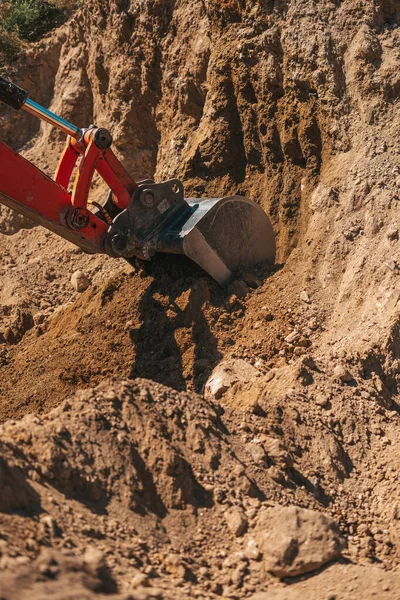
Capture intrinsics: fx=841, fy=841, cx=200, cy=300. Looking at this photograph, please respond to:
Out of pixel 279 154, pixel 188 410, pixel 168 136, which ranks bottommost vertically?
pixel 188 410

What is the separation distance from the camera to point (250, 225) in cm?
904

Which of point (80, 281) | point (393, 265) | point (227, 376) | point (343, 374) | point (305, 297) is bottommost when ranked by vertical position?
point (343, 374)

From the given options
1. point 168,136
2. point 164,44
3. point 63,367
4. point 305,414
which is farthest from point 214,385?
point 164,44

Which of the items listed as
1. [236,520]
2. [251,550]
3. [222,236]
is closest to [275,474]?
[236,520]

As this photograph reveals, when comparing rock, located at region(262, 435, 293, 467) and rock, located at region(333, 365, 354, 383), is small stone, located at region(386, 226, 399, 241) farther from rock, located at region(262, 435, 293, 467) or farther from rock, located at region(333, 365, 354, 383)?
rock, located at region(262, 435, 293, 467)

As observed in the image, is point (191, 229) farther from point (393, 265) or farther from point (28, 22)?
→ point (28, 22)

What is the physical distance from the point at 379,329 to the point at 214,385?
1546 millimetres

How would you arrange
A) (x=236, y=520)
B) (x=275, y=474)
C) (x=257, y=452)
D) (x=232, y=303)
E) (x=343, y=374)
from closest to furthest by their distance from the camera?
(x=236, y=520) → (x=275, y=474) → (x=257, y=452) → (x=343, y=374) → (x=232, y=303)

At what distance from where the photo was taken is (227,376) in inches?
299

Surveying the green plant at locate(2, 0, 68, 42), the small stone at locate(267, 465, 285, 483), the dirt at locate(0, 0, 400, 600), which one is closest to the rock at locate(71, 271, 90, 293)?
A: the dirt at locate(0, 0, 400, 600)

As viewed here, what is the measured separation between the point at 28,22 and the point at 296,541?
11090 millimetres

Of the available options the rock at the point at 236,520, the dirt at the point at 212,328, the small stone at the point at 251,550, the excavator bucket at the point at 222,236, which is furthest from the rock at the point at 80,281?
the small stone at the point at 251,550

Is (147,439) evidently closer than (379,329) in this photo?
Yes

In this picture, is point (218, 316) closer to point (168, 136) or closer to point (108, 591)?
point (168, 136)
